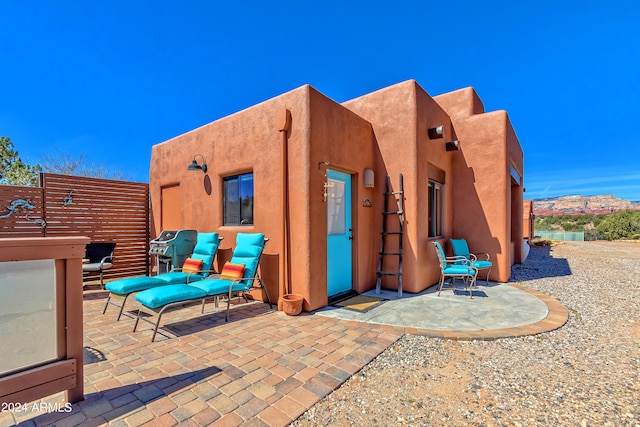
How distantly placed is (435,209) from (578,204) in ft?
257

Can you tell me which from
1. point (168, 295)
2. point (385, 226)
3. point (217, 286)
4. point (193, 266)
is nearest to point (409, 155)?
point (385, 226)

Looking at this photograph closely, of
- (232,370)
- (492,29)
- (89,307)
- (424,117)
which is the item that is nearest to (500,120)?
(424,117)

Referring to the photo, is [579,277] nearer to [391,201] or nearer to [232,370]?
[391,201]

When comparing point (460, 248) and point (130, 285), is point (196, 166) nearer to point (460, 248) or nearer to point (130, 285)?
point (130, 285)

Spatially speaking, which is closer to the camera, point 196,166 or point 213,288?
point 213,288

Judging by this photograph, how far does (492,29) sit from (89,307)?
12474 mm

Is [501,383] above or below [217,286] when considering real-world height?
below

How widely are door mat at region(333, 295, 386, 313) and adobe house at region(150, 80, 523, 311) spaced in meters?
0.33


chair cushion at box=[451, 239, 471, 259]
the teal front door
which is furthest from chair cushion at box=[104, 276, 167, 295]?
chair cushion at box=[451, 239, 471, 259]

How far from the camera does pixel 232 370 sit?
280cm

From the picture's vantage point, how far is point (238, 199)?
19.6ft

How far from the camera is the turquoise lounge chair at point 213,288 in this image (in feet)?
11.9

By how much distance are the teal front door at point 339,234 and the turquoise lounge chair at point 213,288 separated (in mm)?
1273

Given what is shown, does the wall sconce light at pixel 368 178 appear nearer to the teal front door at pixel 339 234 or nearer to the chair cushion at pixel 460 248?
the teal front door at pixel 339 234
